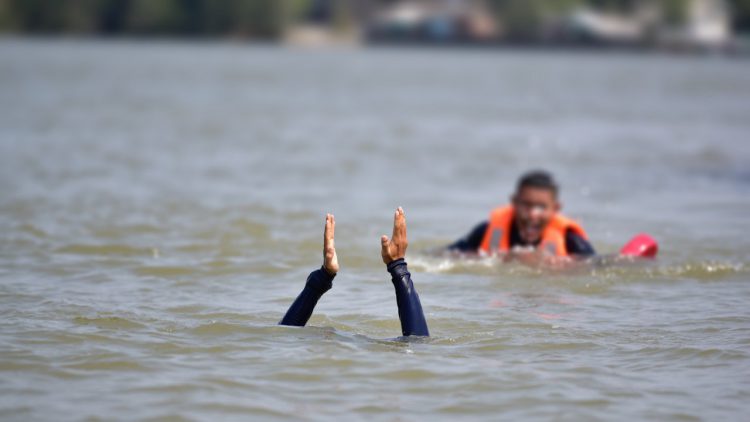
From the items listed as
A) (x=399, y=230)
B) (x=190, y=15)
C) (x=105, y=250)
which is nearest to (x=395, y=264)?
(x=399, y=230)

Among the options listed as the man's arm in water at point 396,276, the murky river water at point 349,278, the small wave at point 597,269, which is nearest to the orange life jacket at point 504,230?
the small wave at point 597,269

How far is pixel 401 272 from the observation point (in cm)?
736

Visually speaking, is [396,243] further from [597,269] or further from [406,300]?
[597,269]

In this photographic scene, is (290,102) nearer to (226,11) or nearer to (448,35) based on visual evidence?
(226,11)

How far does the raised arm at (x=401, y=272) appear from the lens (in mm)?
7352

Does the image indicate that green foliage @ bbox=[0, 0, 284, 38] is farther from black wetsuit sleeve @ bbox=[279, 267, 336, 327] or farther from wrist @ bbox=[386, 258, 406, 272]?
wrist @ bbox=[386, 258, 406, 272]

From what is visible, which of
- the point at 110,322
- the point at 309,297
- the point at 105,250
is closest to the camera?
the point at 309,297

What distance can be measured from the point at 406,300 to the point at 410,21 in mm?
105885

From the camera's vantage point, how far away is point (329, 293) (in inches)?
369

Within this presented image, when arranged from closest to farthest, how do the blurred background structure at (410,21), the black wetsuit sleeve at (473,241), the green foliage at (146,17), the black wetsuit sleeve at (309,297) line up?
the black wetsuit sleeve at (309,297), the black wetsuit sleeve at (473,241), the green foliage at (146,17), the blurred background structure at (410,21)

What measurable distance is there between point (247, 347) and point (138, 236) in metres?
4.61

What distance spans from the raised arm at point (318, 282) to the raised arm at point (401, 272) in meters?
0.29

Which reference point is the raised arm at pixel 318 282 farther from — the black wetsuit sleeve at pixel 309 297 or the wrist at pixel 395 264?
the wrist at pixel 395 264

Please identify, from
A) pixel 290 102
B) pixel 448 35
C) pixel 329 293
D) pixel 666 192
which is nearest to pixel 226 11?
pixel 448 35
